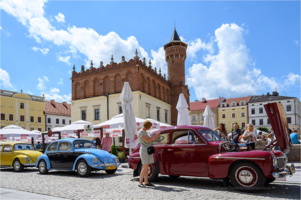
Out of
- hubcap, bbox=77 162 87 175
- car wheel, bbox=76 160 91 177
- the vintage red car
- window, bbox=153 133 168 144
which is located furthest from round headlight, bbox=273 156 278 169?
hubcap, bbox=77 162 87 175

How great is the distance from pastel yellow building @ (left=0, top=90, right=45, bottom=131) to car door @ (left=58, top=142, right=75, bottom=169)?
4464 cm

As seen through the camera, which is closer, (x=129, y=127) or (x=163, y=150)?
(x=163, y=150)

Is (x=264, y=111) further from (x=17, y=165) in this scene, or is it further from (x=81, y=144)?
(x=17, y=165)

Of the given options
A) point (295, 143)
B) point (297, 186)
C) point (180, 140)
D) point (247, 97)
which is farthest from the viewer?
point (247, 97)

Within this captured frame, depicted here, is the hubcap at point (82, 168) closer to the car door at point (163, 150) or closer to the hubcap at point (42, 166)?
the hubcap at point (42, 166)

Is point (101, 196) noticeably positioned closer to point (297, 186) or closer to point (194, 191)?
point (194, 191)

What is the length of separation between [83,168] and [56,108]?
56011 mm

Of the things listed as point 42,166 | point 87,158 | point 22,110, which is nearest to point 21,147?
point 42,166

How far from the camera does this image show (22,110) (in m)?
51.9

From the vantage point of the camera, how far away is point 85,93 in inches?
1411

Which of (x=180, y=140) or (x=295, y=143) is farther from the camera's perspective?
(x=295, y=143)

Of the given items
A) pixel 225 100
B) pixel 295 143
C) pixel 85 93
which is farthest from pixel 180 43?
pixel 225 100

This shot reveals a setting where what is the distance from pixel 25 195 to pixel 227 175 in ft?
16.7

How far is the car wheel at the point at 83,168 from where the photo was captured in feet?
30.3
